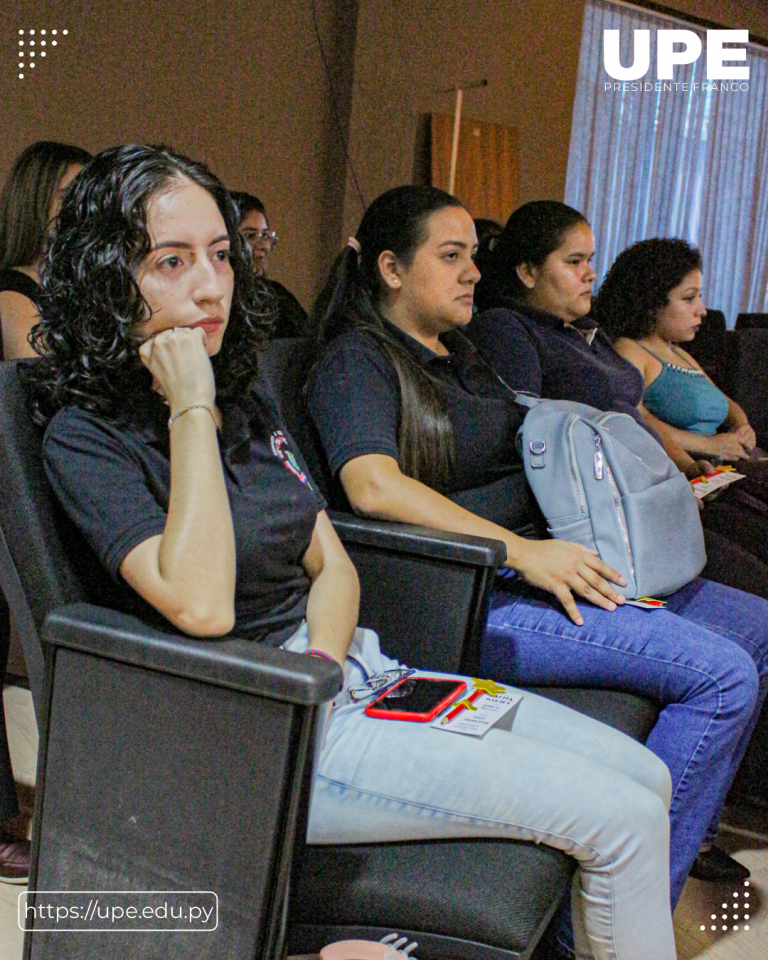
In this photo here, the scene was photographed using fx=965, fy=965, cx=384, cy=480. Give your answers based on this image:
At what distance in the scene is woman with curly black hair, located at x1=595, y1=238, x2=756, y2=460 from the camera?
2918 millimetres

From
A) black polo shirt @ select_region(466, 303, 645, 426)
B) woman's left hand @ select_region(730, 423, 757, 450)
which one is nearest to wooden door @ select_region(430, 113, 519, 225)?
woman's left hand @ select_region(730, 423, 757, 450)

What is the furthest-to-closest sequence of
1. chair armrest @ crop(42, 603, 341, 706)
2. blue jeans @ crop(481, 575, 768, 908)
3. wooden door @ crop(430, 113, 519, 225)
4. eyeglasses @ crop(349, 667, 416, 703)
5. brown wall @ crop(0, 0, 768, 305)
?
wooden door @ crop(430, 113, 519, 225)
brown wall @ crop(0, 0, 768, 305)
blue jeans @ crop(481, 575, 768, 908)
eyeglasses @ crop(349, 667, 416, 703)
chair armrest @ crop(42, 603, 341, 706)

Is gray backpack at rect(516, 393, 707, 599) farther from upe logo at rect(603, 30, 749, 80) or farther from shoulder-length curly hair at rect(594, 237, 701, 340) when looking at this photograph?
upe logo at rect(603, 30, 749, 80)

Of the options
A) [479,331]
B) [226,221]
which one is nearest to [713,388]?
[479,331]

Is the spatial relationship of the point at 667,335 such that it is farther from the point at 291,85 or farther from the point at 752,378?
the point at 291,85

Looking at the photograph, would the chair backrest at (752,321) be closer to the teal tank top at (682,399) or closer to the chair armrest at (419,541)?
the teal tank top at (682,399)

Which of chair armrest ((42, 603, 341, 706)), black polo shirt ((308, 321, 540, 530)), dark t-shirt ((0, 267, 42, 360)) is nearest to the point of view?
chair armrest ((42, 603, 341, 706))

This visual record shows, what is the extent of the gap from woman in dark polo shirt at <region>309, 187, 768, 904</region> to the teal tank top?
43.1 inches

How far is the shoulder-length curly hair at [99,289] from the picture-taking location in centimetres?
114

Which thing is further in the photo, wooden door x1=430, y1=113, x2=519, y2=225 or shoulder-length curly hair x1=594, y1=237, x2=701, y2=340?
wooden door x1=430, y1=113, x2=519, y2=225

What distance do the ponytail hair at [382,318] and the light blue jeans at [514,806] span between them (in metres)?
0.71

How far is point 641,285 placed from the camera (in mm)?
3000

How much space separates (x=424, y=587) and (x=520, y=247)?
118cm

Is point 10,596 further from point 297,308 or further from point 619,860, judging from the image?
point 297,308
